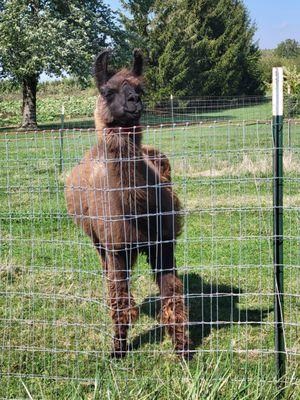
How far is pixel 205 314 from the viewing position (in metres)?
5.48

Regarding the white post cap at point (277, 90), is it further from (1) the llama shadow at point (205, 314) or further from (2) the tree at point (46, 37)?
(2) the tree at point (46, 37)

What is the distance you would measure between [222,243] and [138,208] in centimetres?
361

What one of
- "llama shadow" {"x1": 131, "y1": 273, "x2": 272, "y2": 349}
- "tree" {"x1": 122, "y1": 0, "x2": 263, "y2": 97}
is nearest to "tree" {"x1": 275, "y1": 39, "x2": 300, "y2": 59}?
"tree" {"x1": 122, "y1": 0, "x2": 263, "y2": 97}

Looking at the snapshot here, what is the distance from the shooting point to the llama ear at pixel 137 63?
15.7 feet

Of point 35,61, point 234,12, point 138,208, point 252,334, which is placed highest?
point 234,12

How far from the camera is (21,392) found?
3902mm

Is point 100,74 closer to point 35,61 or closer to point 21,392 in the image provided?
point 21,392

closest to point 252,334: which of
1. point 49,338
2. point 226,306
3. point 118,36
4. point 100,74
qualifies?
point 226,306

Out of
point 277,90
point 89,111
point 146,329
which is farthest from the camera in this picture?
point 89,111

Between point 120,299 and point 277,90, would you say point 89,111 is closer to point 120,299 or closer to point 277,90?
point 120,299

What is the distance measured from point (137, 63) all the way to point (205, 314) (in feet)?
8.20

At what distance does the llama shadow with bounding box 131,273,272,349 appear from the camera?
16.1 feet

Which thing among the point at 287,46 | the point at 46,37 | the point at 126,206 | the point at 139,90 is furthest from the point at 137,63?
the point at 287,46

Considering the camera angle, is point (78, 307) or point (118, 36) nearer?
point (78, 307)
